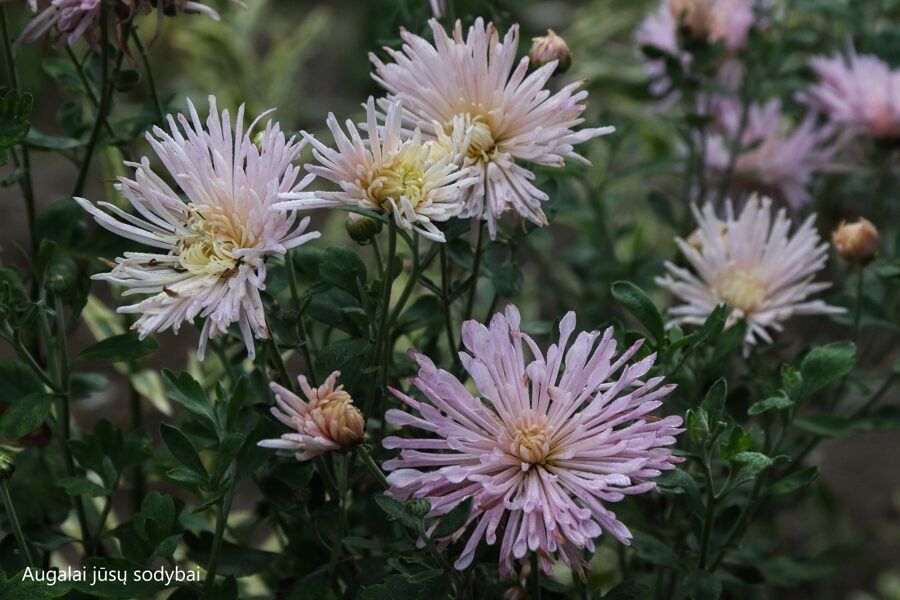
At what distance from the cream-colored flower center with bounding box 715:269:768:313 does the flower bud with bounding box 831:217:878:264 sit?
0.06 metres

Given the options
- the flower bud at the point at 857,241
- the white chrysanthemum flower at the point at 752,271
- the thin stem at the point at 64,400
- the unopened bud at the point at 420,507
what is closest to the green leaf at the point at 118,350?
the thin stem at the point at 64,400

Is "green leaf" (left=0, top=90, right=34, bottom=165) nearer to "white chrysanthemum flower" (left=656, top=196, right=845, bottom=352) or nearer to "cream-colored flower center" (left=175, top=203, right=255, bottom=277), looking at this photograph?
"cream-colored flower center" (left=175, top=203, right=255, bottom=277)

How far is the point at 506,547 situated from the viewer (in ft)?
1.54

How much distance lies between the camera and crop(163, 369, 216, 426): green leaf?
541 mm

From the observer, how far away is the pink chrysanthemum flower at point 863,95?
894 millimetres

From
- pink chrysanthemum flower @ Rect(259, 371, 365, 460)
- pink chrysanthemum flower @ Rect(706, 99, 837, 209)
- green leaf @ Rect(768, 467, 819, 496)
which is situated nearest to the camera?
pink chrysanthemum flower @ Rect(259, 371, 365, 460)

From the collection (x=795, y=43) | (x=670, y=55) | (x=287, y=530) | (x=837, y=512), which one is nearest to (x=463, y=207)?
(x=287, y=530)

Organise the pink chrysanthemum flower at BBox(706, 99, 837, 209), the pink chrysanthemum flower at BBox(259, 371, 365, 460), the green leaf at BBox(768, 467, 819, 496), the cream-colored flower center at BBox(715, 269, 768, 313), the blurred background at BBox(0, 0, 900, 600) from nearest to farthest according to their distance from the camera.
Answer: the pink chrysanthemum flower at BBox(259, 371, 365, 460) → the green leaf at BBox(768, 467, 819, 496) → the cream-colored flower center at BBox(715, 269, 768, 313) → the blurred background at BBox(0, 0, 900, 600) → the pink chrysanthemum flower at BBox(706, 99, 837, 209)

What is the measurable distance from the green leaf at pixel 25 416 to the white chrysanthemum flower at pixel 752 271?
1.24 feet

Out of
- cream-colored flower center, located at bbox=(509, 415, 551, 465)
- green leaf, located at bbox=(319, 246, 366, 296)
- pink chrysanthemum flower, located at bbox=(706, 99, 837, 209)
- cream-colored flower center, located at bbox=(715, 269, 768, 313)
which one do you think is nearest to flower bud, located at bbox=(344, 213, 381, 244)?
green leaf, located at bbox=(319, 246, 366, 296)

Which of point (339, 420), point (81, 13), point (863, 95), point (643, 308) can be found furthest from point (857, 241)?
point (81, 13)

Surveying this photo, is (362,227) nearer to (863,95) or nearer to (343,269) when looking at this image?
(343,269)

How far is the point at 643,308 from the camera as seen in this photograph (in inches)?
22.9

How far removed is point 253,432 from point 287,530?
128 mm
